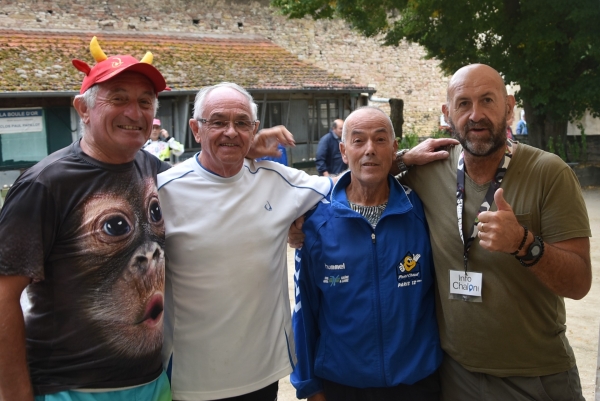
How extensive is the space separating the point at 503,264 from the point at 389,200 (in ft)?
1.84

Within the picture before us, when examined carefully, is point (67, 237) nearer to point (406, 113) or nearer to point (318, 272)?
point (318, 272)

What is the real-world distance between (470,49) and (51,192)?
14266 millimetres

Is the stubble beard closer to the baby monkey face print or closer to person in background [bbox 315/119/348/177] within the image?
→ the baby monkey face print

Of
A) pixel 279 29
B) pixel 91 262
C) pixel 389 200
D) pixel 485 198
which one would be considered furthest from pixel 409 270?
pixel 279 29

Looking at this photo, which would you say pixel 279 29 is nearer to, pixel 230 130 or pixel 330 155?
pixel 330 155

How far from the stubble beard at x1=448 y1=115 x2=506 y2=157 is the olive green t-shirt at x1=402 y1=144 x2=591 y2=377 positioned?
0.33 feet

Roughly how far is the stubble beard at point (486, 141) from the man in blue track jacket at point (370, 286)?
1.20 ft

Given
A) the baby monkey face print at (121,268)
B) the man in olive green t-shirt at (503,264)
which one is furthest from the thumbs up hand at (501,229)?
the baby monkey face print at (121,268)

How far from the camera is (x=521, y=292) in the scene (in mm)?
2291

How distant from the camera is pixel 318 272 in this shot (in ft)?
8.43

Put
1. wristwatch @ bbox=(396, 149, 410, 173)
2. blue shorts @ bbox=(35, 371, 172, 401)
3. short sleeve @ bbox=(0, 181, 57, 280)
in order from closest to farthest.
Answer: short sleeve @ bbox=(0, 181, 57, 280), blue shorts @ bbox=(35, 371, 172, 401), wristwatch @ bbox=(396, 149, 410, 173)

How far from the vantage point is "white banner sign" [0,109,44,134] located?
13.7 metres

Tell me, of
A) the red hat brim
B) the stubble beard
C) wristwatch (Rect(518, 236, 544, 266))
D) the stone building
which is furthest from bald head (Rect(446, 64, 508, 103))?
the stone building

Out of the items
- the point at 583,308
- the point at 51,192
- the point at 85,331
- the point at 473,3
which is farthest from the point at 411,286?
the point at 473,3
